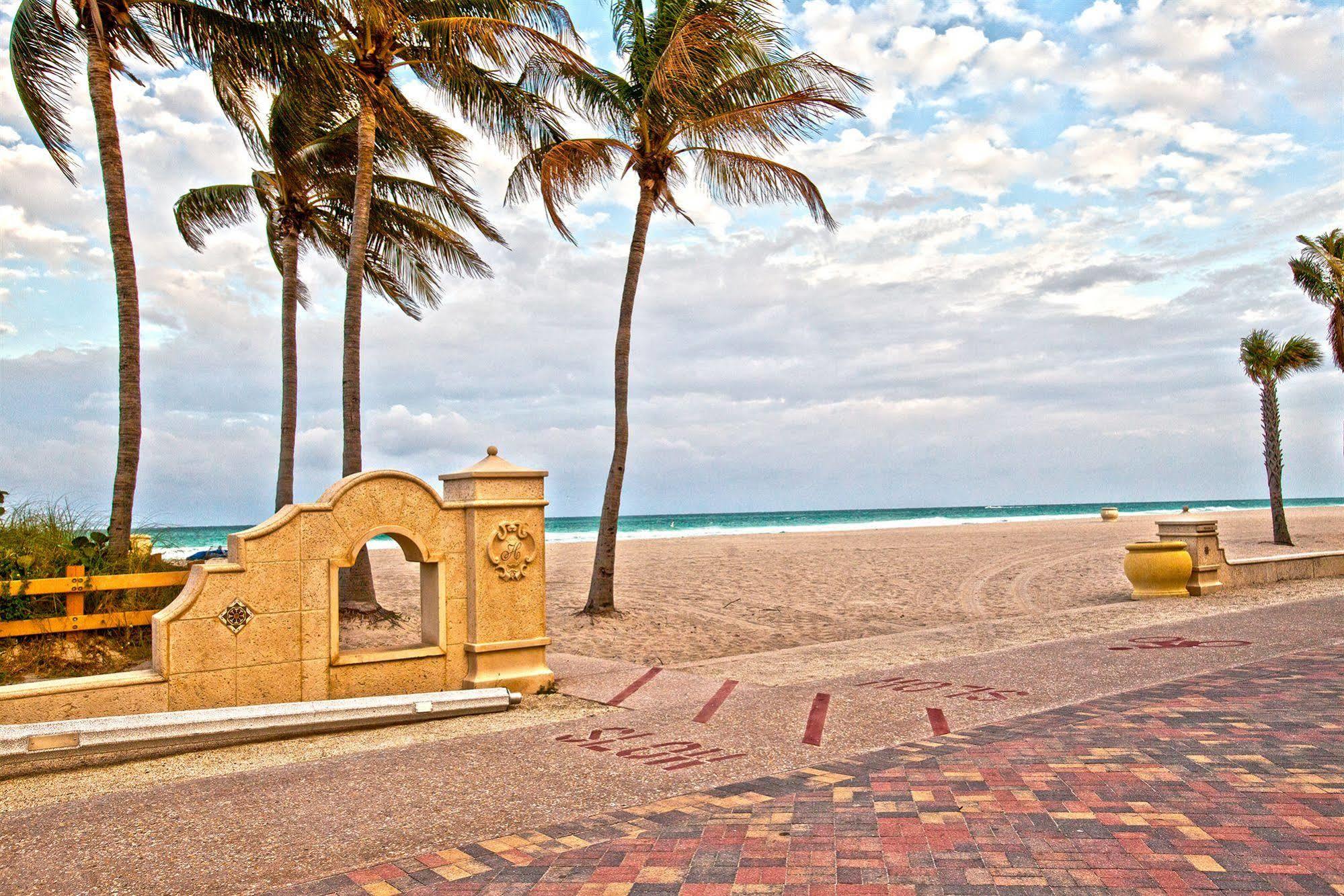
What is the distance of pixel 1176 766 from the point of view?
14.9ft

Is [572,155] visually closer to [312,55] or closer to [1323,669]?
[312,55]

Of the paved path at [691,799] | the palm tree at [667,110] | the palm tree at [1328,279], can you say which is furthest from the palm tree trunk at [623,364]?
the palm tree at [1328,279]

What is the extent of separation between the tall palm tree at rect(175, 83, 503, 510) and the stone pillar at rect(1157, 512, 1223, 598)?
39.9 feet

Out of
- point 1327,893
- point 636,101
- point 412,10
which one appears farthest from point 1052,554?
point 1327,893

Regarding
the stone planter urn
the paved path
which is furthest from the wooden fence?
the stone planter urn

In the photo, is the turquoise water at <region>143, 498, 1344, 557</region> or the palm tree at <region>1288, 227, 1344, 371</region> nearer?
the palm tree at <region>1288, 227, 1344, 371</region>

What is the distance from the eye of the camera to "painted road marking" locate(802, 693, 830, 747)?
5.82 meters

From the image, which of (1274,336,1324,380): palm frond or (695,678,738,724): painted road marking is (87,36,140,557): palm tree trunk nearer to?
(695,678,738,724): painted road marking

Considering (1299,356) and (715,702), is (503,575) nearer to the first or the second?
(715,702)

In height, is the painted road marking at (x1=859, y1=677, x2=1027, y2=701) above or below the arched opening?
below

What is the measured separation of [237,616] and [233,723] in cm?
86

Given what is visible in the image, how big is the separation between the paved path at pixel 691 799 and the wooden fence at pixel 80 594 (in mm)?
2036

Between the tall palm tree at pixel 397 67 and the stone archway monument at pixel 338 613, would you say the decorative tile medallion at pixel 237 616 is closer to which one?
the stone archway monument at pixel 338 613

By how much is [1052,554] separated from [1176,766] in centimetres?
2428
